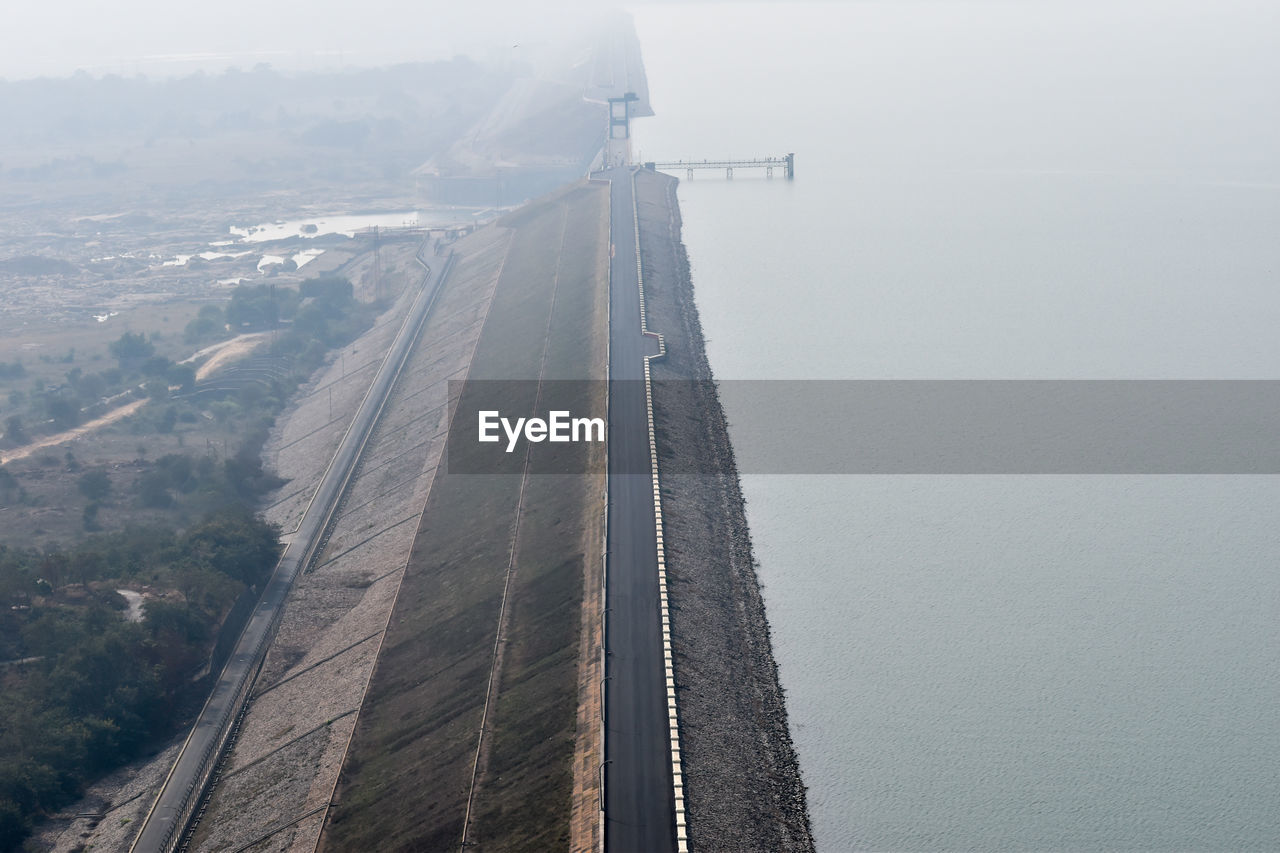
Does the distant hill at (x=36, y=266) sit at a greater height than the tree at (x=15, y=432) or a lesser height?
greater

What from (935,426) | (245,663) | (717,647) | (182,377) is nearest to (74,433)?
(182,377)

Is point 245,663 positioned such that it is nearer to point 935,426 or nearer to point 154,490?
point 154,490

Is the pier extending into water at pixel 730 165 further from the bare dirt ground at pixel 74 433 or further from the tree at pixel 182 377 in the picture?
the bare dirt ground at pixel 74 433

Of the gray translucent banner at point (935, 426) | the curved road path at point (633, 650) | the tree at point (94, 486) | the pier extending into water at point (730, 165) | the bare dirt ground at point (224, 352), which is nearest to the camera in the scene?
the curved road path at point (633, 650)

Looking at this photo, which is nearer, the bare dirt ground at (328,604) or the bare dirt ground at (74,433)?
the bare dirt ground at (328,604)

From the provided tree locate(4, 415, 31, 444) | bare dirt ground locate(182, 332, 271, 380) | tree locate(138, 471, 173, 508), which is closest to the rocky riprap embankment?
tree locate(138, 471, 173, 508)

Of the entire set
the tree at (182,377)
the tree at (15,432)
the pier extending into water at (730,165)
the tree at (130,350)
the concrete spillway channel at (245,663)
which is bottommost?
the concrete spillway channel at (245,663)

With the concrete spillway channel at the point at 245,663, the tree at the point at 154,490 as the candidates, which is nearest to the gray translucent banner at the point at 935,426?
the concrete spillway channel at the point at 245,663

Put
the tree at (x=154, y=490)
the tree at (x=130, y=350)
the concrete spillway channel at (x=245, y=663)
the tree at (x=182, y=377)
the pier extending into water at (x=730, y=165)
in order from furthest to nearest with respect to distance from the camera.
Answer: the pier extending into water at (x=730, y=165), the tree at (x=130, y=350), the tree at (x=182, y=377), the tree at (x=154, y=490), the concrete spillway channel at (x=245, y=663)
